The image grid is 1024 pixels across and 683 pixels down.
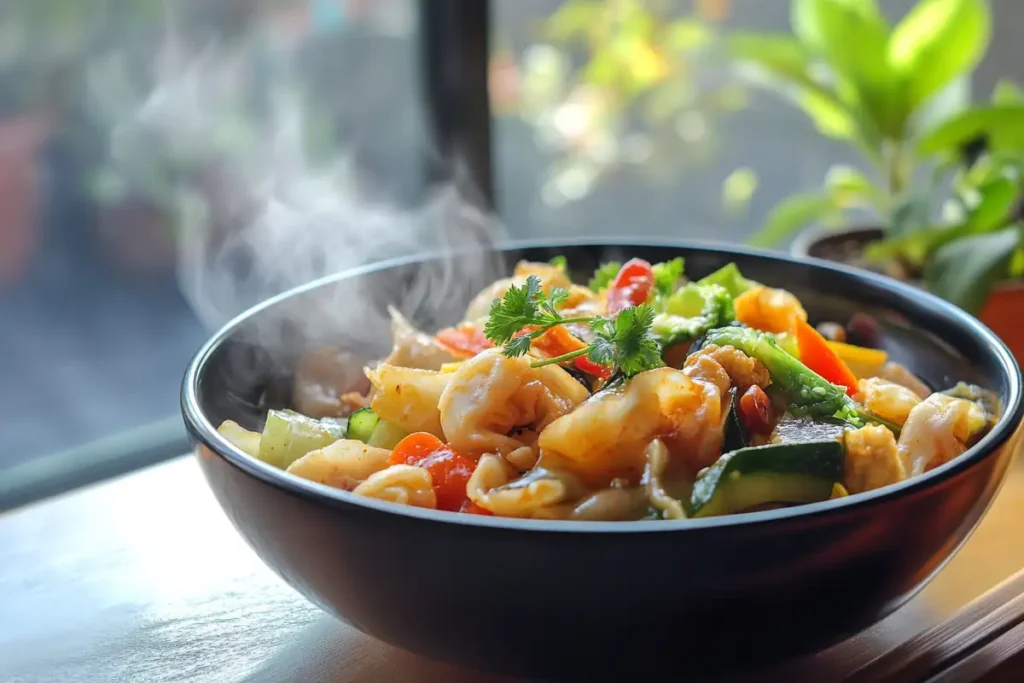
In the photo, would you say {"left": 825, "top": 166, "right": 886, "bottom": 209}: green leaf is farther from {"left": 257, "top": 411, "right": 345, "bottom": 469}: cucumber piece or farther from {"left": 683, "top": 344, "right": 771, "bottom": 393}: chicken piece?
{"left": 257, "top": 411, "right": 345, "bottom": 469}: cucumber piece

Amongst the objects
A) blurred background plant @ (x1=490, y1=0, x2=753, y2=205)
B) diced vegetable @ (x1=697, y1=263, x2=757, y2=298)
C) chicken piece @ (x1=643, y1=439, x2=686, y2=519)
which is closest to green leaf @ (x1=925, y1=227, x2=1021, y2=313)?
diced vegetable @ (x1=697, y1=263, x2=757, y2=298)

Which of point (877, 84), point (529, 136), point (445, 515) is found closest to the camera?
point (445, 515)

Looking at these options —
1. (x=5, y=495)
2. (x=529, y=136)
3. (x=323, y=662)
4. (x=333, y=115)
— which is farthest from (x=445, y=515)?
(x=529, y=136)

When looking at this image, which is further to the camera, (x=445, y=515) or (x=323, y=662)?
(x=323, y=662)

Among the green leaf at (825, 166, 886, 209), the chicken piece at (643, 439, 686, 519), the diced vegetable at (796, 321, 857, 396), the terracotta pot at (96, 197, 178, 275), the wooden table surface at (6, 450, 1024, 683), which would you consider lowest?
the terracotta pot at (96, 197, 178, 275)

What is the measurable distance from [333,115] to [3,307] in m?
1.07

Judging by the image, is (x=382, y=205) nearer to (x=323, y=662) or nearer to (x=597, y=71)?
(x=597, y=71)

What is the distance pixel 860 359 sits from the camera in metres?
1.26

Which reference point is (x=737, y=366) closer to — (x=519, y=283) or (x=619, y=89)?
(x=519, y=283)

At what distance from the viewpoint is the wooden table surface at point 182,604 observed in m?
0.98

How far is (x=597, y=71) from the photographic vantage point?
355 cm

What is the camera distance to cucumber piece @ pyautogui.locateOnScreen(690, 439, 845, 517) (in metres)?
0.86

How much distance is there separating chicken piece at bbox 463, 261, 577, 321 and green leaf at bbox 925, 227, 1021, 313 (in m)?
0.60

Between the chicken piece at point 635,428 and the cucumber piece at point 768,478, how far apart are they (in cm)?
5
